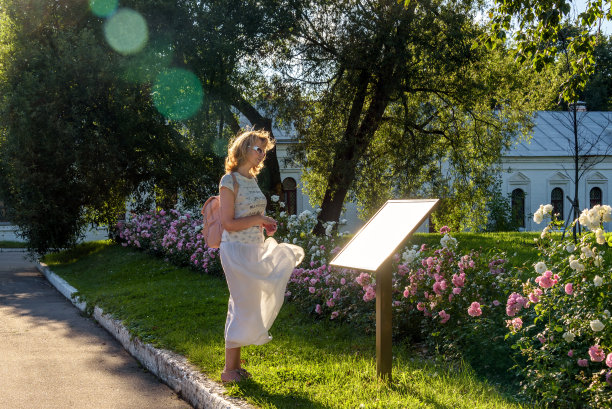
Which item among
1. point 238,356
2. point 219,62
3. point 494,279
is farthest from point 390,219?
point 219,62

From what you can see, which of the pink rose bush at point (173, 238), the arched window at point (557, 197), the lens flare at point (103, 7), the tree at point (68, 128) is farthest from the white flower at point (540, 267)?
the arched window at point (557, 197)

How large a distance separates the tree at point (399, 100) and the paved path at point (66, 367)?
951 centimetres

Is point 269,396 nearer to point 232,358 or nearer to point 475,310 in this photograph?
point 232,358

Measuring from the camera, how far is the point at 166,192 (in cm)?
2064

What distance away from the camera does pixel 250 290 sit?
5.40m

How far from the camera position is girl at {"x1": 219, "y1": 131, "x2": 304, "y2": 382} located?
5.36 metres

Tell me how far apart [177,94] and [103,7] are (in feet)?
11.0

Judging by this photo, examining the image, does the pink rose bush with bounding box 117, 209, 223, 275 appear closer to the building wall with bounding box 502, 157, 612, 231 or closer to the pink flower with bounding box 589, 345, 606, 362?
the pink flower with bounding box 589, 345, 606, 362

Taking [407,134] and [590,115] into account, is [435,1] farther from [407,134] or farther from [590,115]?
[590,115]

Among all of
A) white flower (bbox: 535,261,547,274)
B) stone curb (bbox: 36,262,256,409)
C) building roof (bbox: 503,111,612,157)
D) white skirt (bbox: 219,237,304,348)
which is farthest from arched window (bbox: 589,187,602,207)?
white skirt (bbox: 219,237,304,348)

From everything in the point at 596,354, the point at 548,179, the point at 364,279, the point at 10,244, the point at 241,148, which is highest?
the point at 548,179

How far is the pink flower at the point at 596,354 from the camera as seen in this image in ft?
14.5

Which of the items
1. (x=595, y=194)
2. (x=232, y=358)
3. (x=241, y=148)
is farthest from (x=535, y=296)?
(x=595, y=194)

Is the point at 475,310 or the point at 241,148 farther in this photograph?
the point at 475,310
